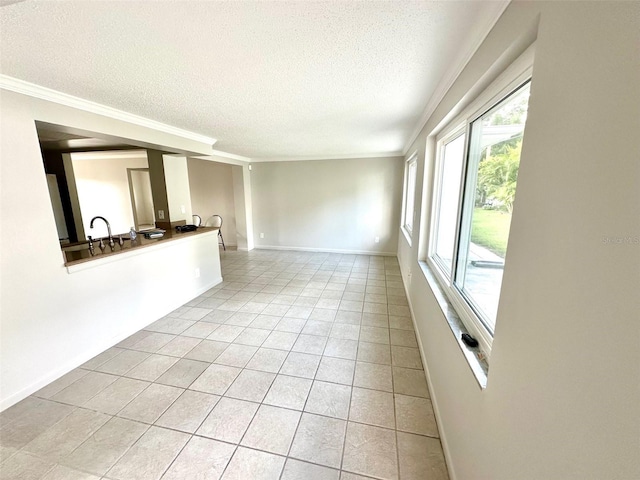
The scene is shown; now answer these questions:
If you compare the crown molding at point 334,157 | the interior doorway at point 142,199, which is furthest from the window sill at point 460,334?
the interior doorway at point 142,199

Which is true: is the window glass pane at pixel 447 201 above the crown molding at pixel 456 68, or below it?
below

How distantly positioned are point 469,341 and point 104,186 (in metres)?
8.74

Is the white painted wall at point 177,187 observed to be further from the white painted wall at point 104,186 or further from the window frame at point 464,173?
the window frame at point 464,173

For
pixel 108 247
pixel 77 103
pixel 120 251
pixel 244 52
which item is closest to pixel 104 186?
pixel 108 247

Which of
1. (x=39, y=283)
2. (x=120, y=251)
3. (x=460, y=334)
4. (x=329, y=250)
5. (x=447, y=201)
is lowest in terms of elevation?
A: (x=329, y=250)

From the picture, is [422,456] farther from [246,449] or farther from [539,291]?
[539,291]

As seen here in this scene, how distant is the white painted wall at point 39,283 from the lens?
1.67 meters

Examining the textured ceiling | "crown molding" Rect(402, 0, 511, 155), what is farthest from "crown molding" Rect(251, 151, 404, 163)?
the textured ceiling

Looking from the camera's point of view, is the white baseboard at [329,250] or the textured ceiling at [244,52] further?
the white baseboard at [329,250]

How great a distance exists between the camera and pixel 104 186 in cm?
661

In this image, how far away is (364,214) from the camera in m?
5.50

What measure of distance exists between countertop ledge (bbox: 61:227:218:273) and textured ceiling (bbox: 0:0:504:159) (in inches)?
52.7

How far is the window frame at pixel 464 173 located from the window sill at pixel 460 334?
0.03m

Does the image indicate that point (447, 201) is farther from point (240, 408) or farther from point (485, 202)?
point (240, 408)
